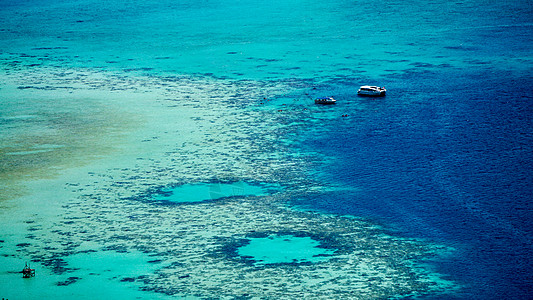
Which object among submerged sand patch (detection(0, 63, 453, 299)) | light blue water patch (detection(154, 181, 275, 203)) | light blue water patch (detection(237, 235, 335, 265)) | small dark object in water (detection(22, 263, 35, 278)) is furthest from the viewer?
light blue water patch (detection(154, 181, 275, 203))

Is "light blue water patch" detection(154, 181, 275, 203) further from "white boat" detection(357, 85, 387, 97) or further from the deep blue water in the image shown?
"white boat" detection(357, 85, 387, 97)

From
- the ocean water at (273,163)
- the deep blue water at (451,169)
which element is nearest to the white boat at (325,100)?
the ocean water at (273,163)

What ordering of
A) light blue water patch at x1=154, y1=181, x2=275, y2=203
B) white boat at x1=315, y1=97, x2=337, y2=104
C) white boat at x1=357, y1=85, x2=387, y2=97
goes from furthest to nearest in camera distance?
white boat at x1=357, y1=85, x2=387, y2=97 → white boat at x1=315, y1=97, x2=337, y2=104 → light blue water patch at x1=154, y1=181, x2=275, y2=203

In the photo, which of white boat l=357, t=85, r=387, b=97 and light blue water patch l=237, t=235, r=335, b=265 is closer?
light blue water patch l=237, t=235, r=335, b=265

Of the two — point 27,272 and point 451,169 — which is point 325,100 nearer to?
point 451,169

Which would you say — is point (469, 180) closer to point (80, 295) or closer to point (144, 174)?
point (144, 174)

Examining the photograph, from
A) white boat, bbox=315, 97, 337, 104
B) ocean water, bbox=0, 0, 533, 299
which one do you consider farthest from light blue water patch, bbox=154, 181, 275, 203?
white boat, bbox=315, 97, 337, 104
